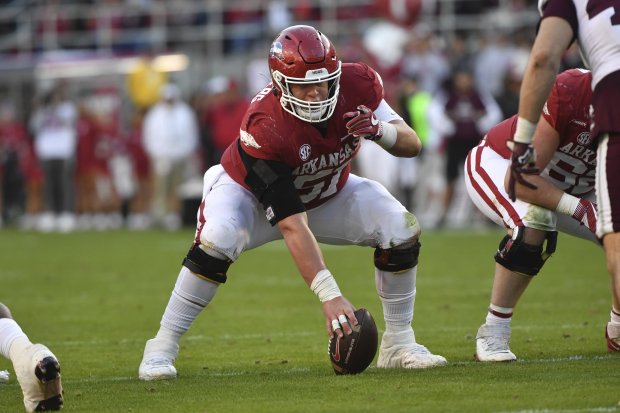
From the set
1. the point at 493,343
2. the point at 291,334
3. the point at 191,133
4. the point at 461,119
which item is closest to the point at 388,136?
the point at 493,343

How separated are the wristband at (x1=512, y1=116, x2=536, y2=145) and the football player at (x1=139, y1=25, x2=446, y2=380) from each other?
0.99 metres

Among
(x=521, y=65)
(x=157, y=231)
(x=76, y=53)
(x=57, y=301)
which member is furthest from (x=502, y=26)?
(x=57, y=301)

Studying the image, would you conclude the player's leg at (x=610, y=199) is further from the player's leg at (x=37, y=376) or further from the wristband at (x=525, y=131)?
the player's leg at (x=37, y=376)

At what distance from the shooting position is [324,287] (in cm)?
567

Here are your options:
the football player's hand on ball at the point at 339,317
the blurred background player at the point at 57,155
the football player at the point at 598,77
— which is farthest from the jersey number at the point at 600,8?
the blurred background player at the point at 57,155

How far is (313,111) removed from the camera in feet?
19.1

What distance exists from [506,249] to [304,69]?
1.40 m

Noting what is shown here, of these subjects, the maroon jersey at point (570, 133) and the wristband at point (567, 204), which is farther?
the wristband at point (567, 204)

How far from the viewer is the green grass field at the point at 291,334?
517 cm

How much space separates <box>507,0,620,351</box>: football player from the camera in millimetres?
4750

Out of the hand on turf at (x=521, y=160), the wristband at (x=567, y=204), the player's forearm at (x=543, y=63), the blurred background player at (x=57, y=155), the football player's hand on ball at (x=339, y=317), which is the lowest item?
the blurred background player at (x=57, y=155)

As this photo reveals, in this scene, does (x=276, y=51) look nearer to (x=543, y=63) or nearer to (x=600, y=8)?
(x=543, y=63)

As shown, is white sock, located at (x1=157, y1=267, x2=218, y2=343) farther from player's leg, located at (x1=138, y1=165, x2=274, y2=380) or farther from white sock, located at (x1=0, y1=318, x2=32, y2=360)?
white sock, located at (x1=0, y1=318, x2=32, y2=360)

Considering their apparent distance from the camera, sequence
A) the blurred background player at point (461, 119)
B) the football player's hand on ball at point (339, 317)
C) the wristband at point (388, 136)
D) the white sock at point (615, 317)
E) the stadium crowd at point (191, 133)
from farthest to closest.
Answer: the stadium crowd at point (191, 133)
the blurred background player at point (461, 119)
the white sock at point (615, 317)
the wristband at point (388, 136)
the football player's hand on ball at point (339, 317)
